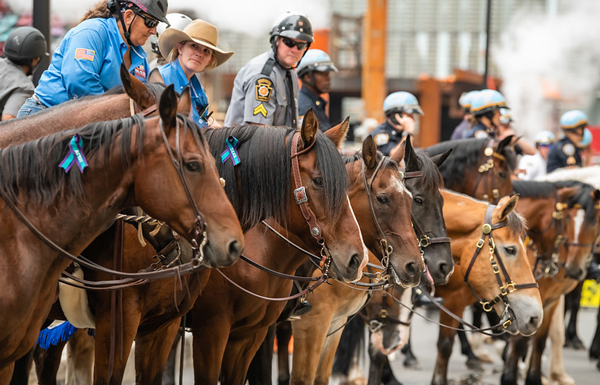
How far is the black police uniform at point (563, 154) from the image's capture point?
41.0 ft

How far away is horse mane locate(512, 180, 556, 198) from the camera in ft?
30.1

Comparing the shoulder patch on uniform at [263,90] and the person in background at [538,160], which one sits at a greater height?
the shoulder patch on uniform at [263,90]

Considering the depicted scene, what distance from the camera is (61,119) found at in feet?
14.6

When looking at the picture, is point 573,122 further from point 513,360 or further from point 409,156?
point 409,156

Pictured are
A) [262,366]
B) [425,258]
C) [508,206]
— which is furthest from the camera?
[508,206]

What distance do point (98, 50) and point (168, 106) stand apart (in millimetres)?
1456

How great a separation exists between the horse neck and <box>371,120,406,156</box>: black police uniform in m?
4.57

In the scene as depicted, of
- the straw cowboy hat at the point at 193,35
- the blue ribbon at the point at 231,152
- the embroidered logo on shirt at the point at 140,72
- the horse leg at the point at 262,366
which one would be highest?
the straw cowboy hat at the point at 193,35

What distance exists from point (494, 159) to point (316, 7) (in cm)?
1660

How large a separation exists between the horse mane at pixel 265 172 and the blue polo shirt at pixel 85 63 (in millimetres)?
826

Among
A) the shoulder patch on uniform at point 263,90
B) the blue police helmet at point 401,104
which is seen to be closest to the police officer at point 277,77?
the shoulder patch on uniform at point 263,90

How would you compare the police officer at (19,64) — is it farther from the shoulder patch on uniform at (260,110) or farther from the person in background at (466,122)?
the person in background at (466,122)

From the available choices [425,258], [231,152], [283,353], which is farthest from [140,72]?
[283,353]

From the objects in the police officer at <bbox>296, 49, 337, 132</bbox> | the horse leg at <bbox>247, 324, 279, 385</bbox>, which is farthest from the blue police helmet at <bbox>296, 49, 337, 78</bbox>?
the horse leg at <bbox>247, 324, 279, 385</bbox>
